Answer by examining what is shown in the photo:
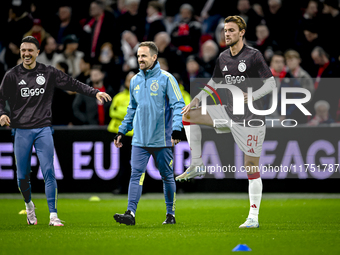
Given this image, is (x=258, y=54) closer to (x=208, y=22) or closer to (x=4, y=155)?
(x=4, y=155)

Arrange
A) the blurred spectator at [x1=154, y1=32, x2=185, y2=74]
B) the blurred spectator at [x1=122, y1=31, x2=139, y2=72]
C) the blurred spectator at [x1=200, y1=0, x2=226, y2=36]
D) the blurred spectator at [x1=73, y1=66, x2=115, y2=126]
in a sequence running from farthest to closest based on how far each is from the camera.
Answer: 1. the blurred spectator at [x1=200, y1=0, x2=226, y2=36]
2. the blurred spectator at [x1=122, y1=31, x2=139, y2=72]
3. the blurred spectator at [x1=154, y1=32, x2=185, y2=74]
4. the blurred spectator at [x1=73, y1=66, x2=115, y2=126]

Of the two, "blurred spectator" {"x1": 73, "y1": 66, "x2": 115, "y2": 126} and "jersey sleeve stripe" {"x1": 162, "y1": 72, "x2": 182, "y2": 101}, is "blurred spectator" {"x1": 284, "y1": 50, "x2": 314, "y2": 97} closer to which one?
"blurred spectator" {"x1": 73, "y1": 66, "x2": 115, "y2": 126}

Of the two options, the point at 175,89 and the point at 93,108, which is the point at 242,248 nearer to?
the point at 175,89

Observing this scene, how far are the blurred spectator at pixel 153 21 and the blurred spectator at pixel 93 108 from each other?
88.9 inches

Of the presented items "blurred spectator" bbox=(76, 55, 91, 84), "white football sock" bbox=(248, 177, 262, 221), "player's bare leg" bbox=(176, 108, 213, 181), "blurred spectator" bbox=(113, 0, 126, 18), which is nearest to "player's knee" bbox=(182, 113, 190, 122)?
"player's bare leg" bbox=(176, 108, 213, 181)

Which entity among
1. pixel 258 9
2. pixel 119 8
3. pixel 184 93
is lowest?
pixel 184 93

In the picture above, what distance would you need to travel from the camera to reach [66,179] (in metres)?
11.5

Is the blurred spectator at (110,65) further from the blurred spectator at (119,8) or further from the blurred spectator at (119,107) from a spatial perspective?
the blurred spectator at (119,8)

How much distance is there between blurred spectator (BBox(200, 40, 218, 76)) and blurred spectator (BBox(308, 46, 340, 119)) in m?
2.26

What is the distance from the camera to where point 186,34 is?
43.5ft

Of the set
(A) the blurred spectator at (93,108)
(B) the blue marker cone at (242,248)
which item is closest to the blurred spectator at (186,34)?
(A) the blurred spectator at (93,108)

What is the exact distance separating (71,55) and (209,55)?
3.58 m

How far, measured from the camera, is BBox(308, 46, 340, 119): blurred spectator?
11070mm

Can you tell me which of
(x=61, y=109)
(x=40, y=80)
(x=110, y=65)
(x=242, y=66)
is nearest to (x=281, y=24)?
(x=110, y=65)
